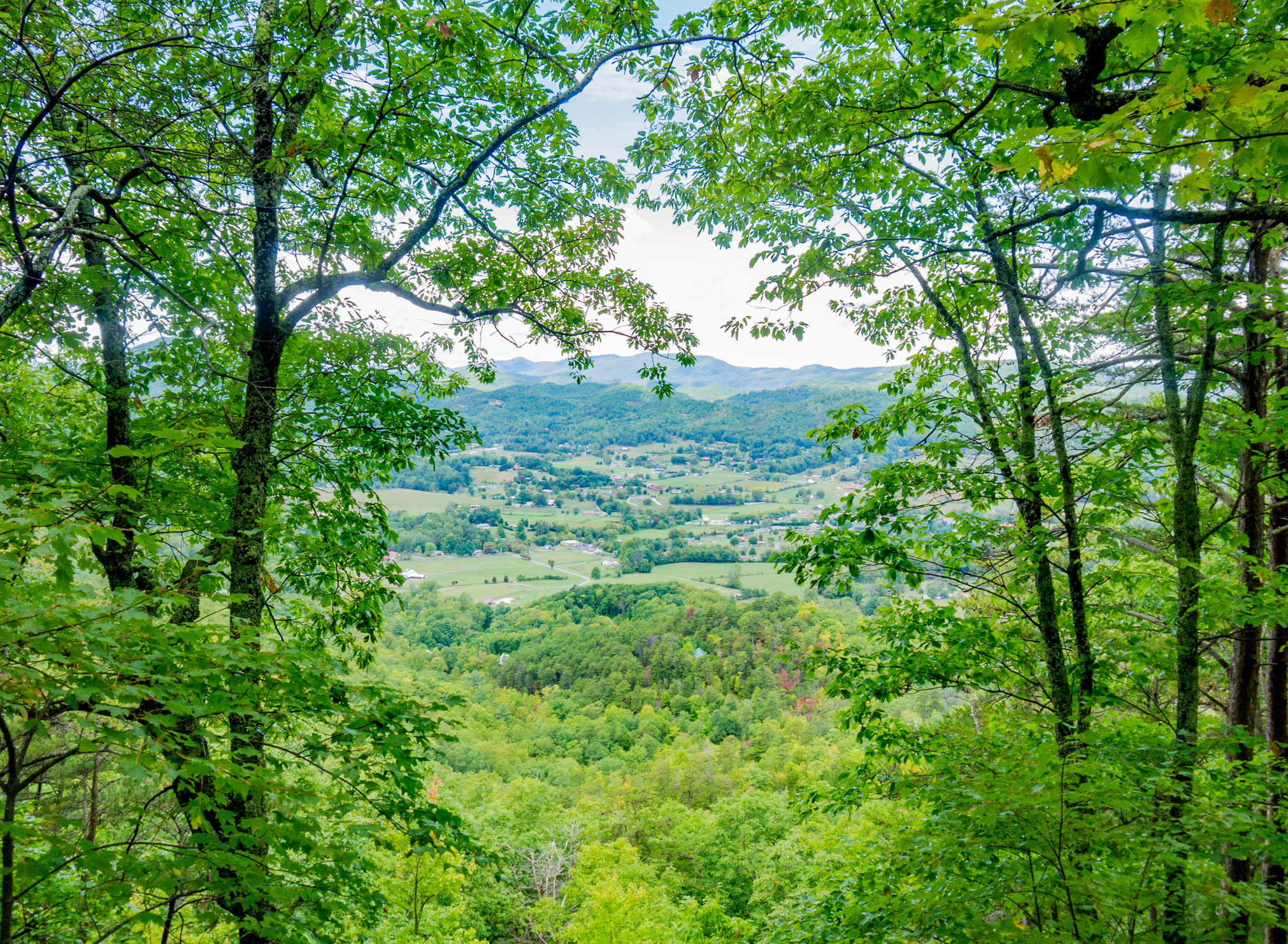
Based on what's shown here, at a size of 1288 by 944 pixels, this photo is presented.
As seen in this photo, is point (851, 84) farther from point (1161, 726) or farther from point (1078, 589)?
point (1161, 726)

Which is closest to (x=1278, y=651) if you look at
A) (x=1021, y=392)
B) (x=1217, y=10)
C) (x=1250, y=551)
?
(x=1250, y=551)

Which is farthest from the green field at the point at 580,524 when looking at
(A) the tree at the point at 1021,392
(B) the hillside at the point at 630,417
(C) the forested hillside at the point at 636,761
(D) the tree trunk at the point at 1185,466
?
(D) the tree trunk at the point at 1185,466

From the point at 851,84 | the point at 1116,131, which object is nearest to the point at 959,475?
the point at 851,84

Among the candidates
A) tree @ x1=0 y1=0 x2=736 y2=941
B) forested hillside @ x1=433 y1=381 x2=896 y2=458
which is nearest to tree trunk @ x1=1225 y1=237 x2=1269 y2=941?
tree @ x1=0 y1=0 x2=736 y2=941

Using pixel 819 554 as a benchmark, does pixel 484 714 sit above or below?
below

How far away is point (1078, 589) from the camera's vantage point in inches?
209

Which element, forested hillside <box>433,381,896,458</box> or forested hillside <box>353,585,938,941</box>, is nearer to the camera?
forested hillside <box>353,585,938,941</box>

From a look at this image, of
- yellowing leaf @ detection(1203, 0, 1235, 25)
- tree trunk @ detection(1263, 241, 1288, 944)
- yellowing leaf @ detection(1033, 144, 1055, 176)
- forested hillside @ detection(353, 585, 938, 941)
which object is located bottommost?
forested hillside @ detection(353, 585, 938, 941)

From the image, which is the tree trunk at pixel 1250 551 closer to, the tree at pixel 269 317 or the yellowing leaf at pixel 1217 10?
the yellowing leaf at pixel 1217 10

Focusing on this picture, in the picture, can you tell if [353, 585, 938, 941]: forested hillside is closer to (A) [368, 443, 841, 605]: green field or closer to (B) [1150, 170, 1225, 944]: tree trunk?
(B) [1150, 170, 1225, 944]: tree trunk

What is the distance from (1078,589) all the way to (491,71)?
717 centimetres

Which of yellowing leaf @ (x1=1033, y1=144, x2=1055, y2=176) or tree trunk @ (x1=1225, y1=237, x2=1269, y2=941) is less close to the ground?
yellowing leaf @ (x1=1033, y1=144, x2=1055, y2=176)

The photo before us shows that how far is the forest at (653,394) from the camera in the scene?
252cm

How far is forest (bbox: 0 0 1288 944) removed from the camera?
252 cm
